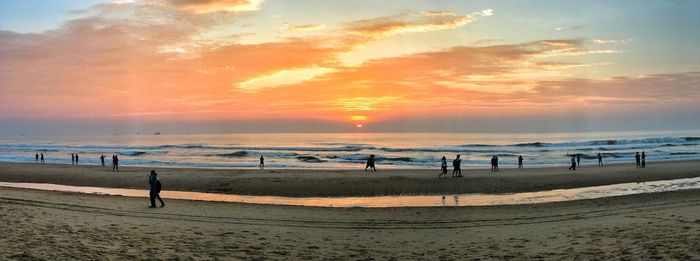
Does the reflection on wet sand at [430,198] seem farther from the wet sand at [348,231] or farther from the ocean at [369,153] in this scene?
the ocean at [369,153]

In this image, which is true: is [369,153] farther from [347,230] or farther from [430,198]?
[347,230]

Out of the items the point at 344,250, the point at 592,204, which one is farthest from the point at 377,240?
the point at 592,204

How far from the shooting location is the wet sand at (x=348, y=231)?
10.6 meters

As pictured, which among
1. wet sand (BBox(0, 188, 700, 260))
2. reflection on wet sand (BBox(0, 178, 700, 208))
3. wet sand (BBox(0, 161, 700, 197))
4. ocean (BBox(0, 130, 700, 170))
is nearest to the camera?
wet sand (BBox(0, 188, 700, 260))

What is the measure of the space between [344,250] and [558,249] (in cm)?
481

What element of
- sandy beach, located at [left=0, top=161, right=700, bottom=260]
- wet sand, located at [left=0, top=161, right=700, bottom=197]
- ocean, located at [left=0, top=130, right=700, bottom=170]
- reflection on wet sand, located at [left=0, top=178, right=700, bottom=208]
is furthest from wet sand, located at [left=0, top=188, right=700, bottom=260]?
ocean, located at [left=0, top=130, right=700, bottom=170]

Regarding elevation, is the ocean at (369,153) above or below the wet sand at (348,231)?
above

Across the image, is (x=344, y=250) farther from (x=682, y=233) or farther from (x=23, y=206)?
(x=23, y=206)

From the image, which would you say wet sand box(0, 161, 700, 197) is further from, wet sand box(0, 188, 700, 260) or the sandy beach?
wet sand box(0, 188, 700, 260)

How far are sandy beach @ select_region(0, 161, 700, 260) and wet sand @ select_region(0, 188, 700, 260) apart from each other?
0.08 ft

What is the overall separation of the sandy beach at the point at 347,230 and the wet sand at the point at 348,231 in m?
0.02

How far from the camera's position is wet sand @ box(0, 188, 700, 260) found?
34.9ft

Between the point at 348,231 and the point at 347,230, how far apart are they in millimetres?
167

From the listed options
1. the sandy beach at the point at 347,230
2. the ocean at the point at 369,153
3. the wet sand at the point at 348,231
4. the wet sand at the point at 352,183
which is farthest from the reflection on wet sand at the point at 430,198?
the ocean at the point at 369,153
